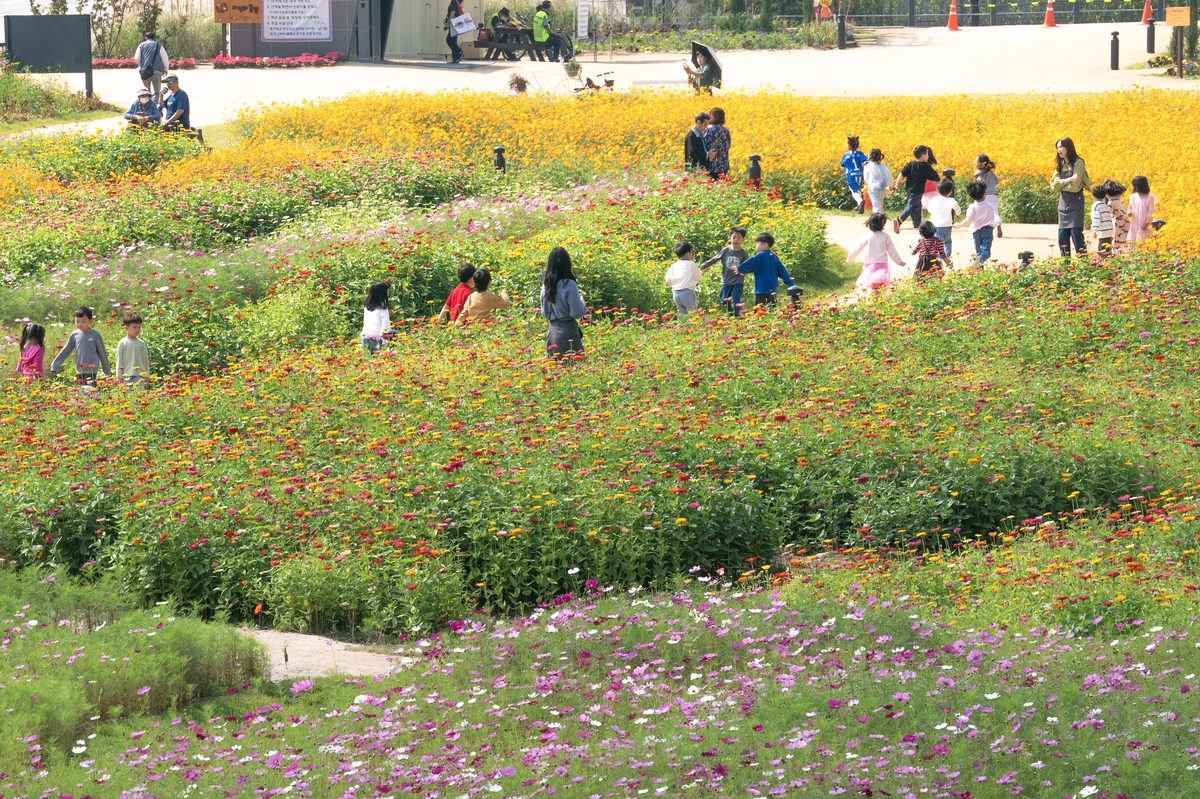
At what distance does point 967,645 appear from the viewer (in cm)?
600

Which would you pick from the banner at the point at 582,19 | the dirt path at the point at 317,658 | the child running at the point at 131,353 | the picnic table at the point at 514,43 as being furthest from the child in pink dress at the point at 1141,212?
the picnic table at the point at 514,43

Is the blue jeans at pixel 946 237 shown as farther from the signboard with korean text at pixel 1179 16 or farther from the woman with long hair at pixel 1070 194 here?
the signboard with korean text at pixel 1179 16

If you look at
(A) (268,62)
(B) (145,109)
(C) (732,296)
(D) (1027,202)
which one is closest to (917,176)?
(D) (1027,202)

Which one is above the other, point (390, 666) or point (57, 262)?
point (57, 262)

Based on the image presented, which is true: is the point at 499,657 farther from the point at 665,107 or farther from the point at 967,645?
the point at 665,107

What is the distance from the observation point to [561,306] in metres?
11.3

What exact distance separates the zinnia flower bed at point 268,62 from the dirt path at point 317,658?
29060mm

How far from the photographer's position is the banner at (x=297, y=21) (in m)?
35.5

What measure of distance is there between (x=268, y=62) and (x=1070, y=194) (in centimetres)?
2442

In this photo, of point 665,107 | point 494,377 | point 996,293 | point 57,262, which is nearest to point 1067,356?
point 996,293

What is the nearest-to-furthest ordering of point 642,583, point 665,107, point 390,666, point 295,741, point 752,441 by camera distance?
1. point 295,741
2. point 390,666
3. point 642,583
4. point 752,441
5. point 665,107

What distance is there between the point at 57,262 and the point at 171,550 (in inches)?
368

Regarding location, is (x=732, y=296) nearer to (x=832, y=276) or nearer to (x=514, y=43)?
(x=832, y=276)

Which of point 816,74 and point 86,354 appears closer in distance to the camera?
point 86,354
